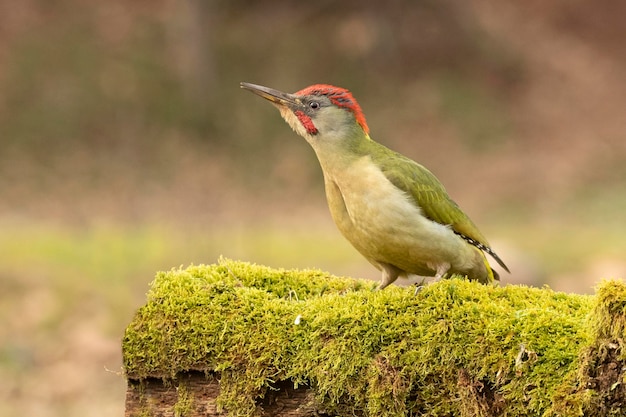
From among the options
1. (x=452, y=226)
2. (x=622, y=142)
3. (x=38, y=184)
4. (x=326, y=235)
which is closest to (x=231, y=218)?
(x=326, y=235)

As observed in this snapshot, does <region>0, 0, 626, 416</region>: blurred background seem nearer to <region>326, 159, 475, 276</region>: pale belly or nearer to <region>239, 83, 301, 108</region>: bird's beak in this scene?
<region>239, 83, 301, 108</region>: bird's beak

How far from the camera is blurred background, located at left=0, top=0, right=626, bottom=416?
1703 centimetres

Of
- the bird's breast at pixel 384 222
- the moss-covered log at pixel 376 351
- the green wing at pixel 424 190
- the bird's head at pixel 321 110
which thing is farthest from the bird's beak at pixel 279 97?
the moss-covered log at pixel 376 351

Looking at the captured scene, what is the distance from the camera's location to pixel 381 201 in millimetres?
5734

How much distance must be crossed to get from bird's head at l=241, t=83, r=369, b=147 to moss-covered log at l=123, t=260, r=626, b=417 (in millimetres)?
1199

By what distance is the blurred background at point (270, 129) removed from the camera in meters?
17.0

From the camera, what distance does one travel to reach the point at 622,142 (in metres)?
27.8

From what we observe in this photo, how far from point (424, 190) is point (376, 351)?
1470mm

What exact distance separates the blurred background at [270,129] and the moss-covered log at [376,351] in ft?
28.7

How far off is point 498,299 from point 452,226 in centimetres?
111

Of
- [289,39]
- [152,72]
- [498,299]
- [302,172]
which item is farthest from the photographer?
[289,39]

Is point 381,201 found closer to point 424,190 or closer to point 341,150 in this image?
point 424,190

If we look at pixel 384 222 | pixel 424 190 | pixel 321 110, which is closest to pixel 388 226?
pixel 384 222

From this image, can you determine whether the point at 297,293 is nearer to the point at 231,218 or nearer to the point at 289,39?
the point at 231,218
